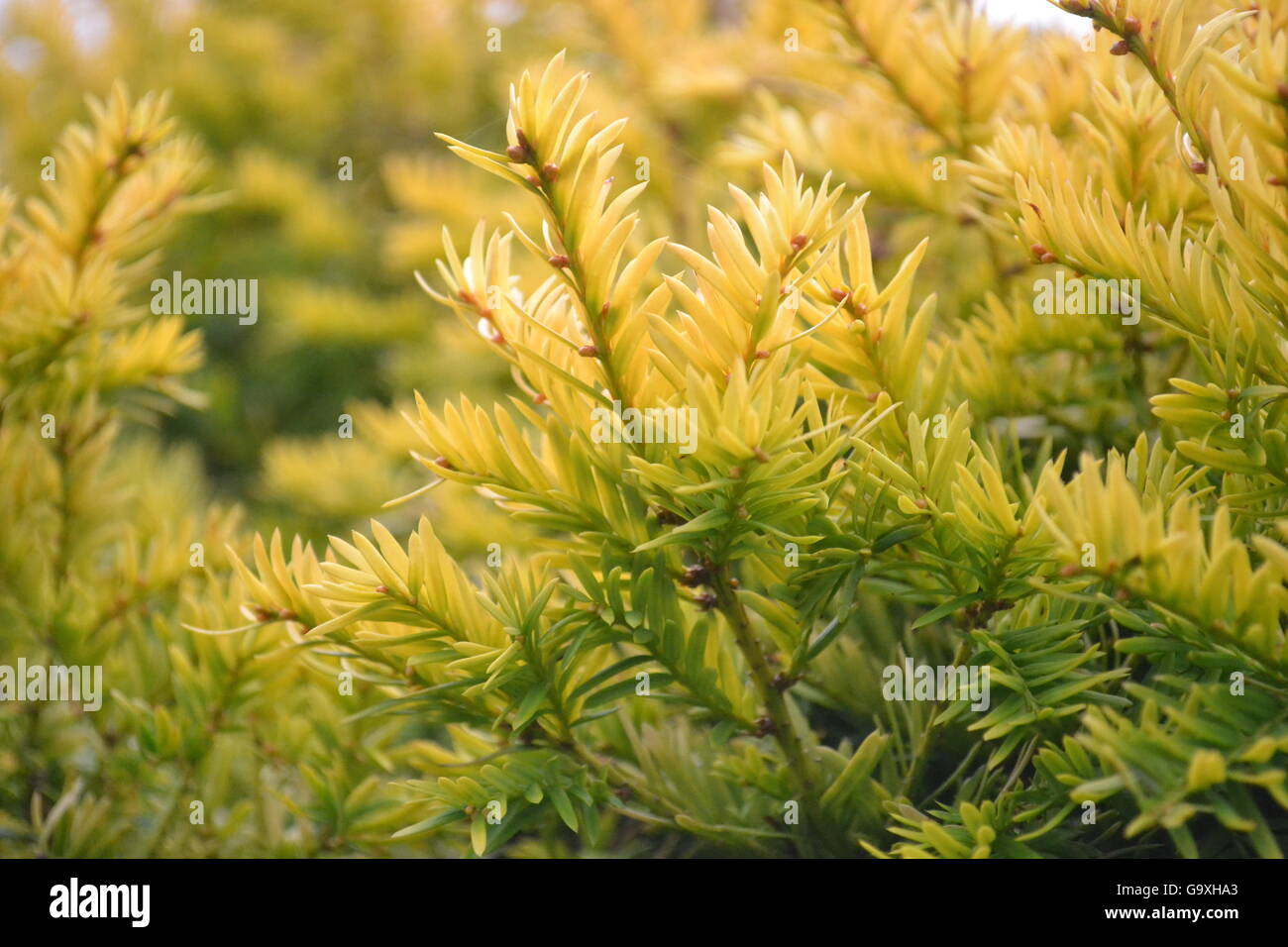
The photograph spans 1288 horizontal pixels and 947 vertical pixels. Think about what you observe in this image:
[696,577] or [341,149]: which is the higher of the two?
[341,149]

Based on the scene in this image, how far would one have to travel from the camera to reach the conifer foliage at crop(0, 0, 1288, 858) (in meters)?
0.44

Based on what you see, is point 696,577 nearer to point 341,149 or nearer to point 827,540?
point 827,540

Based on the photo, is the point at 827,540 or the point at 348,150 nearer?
the point at 827,540

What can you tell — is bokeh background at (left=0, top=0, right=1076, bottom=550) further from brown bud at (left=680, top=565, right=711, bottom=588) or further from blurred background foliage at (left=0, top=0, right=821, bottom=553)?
brown bud at (left=680, top=565, right=711, bottom=588)

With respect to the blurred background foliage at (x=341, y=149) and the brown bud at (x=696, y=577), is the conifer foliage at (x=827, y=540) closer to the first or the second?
the brown bud at (x=696, y=577)

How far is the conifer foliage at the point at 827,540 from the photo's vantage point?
1.45 ft

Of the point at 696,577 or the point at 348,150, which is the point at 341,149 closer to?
the point at 348,150

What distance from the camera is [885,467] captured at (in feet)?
1.57

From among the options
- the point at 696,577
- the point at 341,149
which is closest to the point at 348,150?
the point at 341,149

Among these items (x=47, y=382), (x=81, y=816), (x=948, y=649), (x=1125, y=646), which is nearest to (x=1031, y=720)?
(x=1125, y=646)

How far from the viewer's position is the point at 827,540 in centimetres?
50

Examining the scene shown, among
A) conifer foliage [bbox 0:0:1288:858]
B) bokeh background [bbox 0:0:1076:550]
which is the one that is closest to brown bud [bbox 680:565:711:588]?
conifer foliage [bbox 0:0:1288:858]

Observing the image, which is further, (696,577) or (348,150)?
(348,150)
